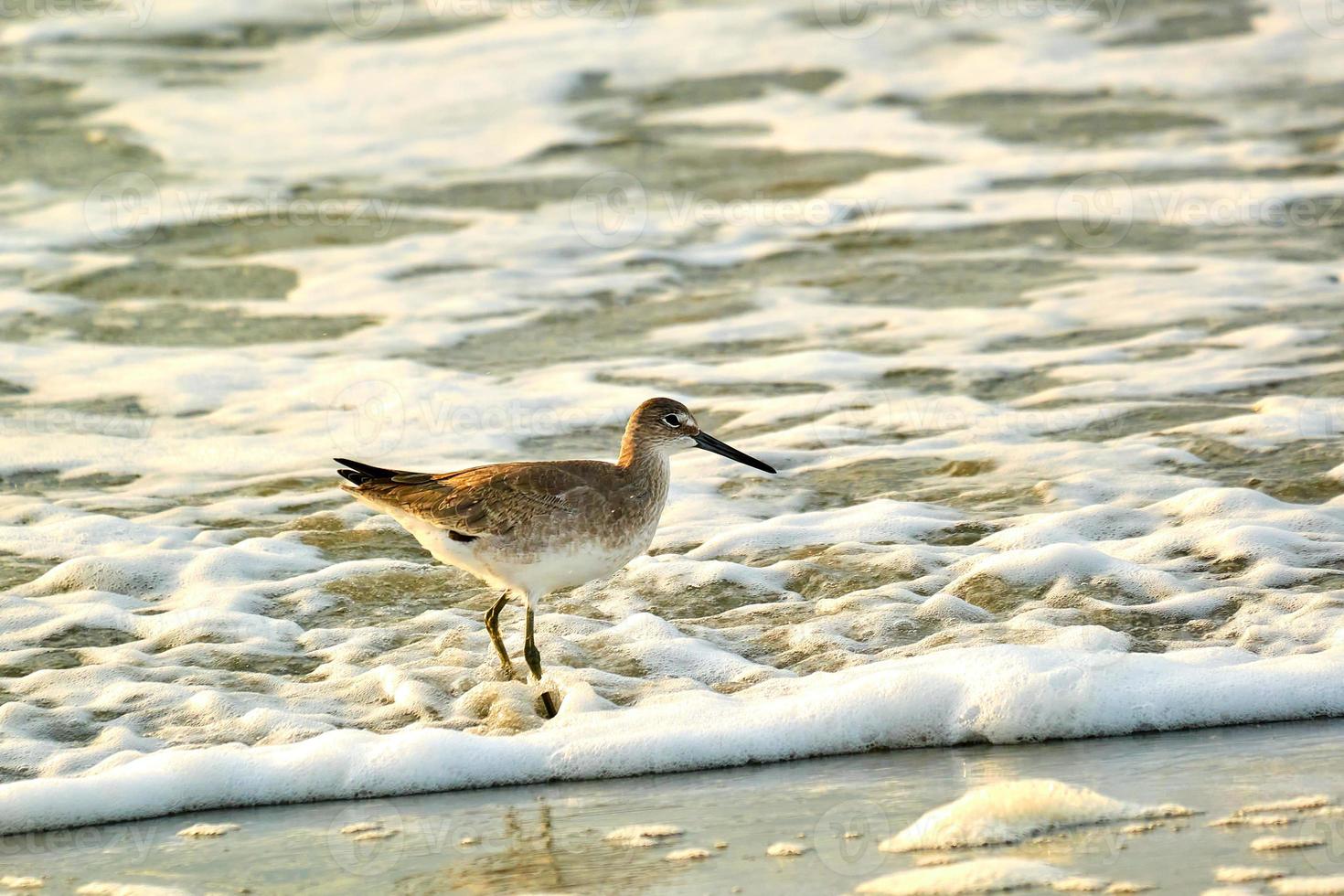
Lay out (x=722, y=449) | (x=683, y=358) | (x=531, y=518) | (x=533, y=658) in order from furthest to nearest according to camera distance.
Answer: (x=683, y=358) → (x=722, y=449) → (x=531, y=518) → (x=533, y=658)

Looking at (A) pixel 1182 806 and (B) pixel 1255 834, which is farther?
(A) pixel 1182 806

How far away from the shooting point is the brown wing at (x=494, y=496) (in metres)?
5.82

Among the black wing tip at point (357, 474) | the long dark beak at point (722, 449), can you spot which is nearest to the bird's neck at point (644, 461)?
the long dark beak at point (722, 449)

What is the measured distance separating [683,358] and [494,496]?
4.57 m

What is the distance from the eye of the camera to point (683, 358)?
34.0 feet

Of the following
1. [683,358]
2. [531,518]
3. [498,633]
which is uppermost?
[531,518]

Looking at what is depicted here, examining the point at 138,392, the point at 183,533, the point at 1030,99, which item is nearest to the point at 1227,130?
the point at 1030,99

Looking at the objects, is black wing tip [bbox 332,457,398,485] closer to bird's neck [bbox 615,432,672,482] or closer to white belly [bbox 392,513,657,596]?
white belly [bbox 392,513,657,596]

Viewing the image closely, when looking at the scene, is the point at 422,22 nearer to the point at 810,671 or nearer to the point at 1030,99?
the point at 1030,99

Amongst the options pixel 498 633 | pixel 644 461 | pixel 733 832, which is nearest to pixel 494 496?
pixel 498 633

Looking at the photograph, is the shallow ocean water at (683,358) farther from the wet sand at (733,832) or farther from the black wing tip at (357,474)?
the black wing tip at (357,474)

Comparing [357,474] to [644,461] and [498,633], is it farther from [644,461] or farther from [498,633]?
[644,461]

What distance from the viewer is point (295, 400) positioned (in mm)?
9695

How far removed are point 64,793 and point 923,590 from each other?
10.2ft
